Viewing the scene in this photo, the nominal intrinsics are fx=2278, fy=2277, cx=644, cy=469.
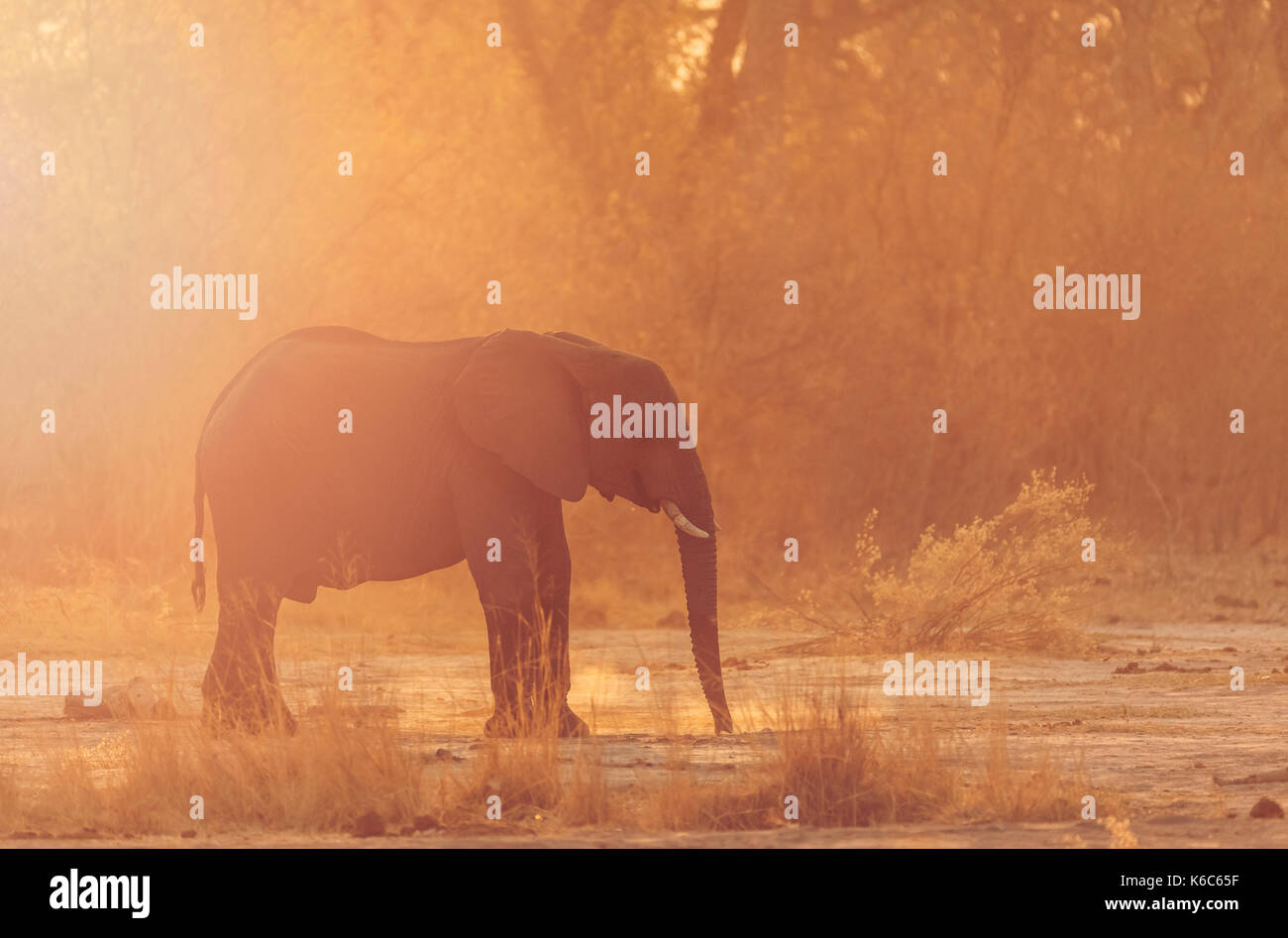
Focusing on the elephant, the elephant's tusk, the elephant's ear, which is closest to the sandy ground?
the elephant

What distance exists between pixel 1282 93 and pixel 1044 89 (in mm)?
2728

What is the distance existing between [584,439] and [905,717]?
2.57 meters

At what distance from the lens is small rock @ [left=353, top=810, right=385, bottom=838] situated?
31.9ft

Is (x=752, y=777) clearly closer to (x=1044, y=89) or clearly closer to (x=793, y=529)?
(x=793, y=529)

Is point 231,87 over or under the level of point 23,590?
over

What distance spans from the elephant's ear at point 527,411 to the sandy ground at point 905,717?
1377mm

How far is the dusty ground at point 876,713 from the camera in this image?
31.7ft

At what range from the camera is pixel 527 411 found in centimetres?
1292

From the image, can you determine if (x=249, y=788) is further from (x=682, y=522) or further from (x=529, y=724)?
(x=682, y=522)

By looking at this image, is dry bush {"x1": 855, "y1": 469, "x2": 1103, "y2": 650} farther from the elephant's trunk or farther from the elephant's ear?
the elephant's ear

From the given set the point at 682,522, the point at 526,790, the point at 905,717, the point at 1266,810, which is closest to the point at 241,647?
the point at 682,522

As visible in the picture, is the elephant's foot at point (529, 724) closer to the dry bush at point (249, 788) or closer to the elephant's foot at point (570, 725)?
the elephant's foot at point (570, 725)

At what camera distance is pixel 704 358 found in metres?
24.7

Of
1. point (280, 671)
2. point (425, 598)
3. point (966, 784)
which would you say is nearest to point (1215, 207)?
point (425, 598)
